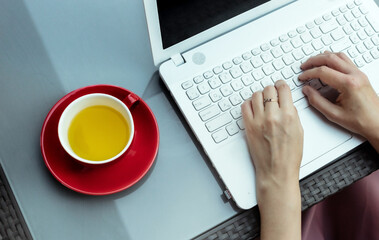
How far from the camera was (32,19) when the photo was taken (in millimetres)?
693

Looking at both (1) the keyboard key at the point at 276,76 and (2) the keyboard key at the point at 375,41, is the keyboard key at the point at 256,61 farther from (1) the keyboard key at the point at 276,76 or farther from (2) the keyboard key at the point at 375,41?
(2) the keyboard key at the point at 375,41

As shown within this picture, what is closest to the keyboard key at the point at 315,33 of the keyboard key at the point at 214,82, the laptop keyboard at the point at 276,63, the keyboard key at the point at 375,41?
the laptop keyboard at the point at 276,63

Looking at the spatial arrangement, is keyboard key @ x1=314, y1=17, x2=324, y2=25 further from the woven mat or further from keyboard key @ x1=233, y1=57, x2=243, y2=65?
the woven mat

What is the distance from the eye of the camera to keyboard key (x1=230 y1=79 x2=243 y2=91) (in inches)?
26.2

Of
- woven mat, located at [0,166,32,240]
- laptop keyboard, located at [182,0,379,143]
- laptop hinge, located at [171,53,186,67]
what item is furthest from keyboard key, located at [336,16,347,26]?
woven mat, located at [0,166,32,240]

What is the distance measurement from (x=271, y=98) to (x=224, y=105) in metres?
0.08

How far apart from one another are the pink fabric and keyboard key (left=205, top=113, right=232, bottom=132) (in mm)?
339

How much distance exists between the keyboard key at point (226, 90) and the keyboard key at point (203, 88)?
0.02 metres

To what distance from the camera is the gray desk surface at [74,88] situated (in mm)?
609

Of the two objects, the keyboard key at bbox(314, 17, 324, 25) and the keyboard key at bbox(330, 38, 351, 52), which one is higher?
the keyboard key at bbox(314, 17, 324, 25)

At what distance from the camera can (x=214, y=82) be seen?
664 millimetres

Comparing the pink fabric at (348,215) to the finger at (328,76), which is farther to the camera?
the pink fabric at (348,215)

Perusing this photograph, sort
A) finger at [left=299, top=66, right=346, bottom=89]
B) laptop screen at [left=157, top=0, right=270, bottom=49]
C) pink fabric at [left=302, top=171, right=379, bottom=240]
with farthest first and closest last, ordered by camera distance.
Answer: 1. pink fabric at [left=302, top=171, right=379, bottom=240]
2. finger at [left=299, top=66, right=346, bottom=89]
3. laptop screen at [left=157, top=0, right=270, bottom=49]

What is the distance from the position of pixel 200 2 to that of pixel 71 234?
42cm
